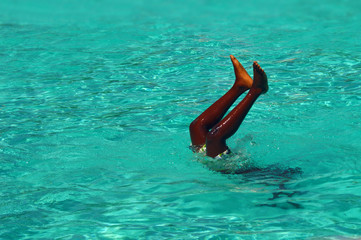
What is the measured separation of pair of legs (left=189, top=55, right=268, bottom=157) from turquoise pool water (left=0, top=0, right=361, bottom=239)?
22 centimetres

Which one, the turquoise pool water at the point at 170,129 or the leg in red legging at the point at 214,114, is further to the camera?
the leg in red legging at the point at 214,114

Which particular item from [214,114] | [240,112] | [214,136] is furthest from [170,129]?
[240,112]

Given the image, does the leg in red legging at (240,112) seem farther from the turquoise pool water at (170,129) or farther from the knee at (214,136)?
the turquoise pool water at (170,129)

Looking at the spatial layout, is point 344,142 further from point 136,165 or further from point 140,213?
point 140,213

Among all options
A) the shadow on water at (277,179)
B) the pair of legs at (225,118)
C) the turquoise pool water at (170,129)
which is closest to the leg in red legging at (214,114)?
the pair of legs at (225,118)

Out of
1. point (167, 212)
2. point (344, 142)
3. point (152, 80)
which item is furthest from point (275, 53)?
point (167, 212)

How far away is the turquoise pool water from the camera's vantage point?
11.5 ft

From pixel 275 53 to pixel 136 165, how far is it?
4.41 meters

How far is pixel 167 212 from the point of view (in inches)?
142

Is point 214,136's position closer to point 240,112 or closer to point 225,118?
point 225,118

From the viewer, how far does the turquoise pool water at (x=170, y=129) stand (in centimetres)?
350

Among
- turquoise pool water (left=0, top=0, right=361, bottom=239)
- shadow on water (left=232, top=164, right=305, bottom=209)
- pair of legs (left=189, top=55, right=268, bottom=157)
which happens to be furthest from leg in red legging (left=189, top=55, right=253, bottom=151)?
shadow on water (left=232, top=164, right=305, bottom=209)

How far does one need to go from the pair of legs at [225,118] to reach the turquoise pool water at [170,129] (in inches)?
8.6

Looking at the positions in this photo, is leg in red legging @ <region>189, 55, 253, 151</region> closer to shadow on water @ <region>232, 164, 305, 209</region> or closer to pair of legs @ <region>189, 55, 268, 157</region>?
pair of legs @ <region>189, 55, 268, 157</region>
